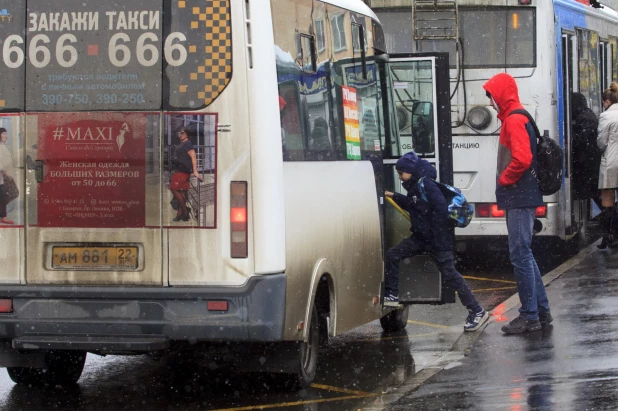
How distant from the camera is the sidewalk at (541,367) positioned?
7.33 meters

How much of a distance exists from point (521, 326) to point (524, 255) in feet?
1.85

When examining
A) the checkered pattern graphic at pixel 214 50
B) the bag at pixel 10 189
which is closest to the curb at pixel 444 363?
the checkered pattern graphic at pixel 214 50

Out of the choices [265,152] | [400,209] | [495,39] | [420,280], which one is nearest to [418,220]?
[400,209]

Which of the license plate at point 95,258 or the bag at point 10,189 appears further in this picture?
the bag at point 10,189

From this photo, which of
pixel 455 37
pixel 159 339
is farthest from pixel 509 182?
pixel 455 37

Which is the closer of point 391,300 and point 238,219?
point 238,219

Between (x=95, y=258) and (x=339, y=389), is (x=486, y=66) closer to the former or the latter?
(x=339, y=389)

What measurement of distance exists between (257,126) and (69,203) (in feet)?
4.00

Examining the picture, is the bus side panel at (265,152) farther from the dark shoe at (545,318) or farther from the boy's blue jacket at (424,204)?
the dark shoe at (545,318)

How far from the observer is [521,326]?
9.84 metres

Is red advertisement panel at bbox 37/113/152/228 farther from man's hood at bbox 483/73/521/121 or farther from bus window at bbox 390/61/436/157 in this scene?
man's hood at bbox 483/73/521/121

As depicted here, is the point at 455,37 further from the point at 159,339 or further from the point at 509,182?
the point at 159,339

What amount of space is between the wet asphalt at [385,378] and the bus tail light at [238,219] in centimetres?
107

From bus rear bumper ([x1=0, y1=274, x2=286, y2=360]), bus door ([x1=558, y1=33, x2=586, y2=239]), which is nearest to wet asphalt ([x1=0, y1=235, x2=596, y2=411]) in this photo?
bus rear bumper ([x1=0, y1=274, x2=286, y2=360])
